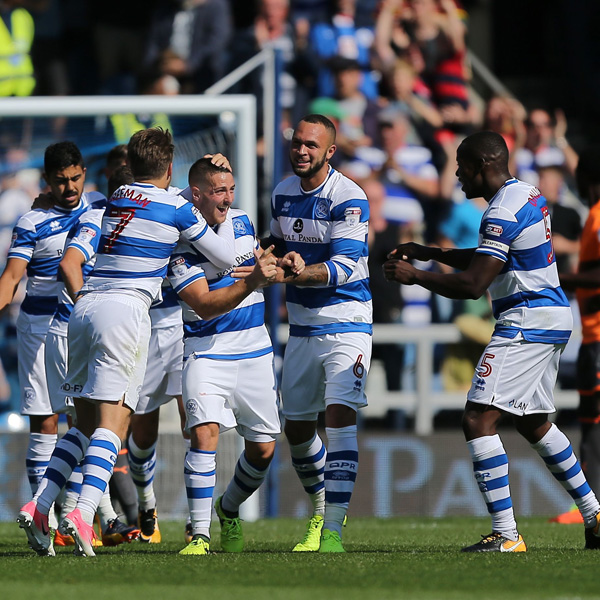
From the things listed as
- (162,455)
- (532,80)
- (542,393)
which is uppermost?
(532,80)

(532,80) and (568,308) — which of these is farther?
(532,80)

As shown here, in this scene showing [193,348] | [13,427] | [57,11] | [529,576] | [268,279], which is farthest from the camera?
[57,11]

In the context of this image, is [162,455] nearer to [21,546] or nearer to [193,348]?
[21,546]

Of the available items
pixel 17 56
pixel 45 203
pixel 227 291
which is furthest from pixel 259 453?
pixel 17 56

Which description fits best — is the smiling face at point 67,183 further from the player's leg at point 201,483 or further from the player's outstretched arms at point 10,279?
the player's leg at point 201,483

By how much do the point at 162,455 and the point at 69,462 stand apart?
402 cm

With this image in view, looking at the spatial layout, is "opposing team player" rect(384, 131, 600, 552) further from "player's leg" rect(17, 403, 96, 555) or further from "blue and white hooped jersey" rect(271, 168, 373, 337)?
"player's leg" rect(17, 403, 96, 555)

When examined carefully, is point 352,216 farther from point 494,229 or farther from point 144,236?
point 144,236

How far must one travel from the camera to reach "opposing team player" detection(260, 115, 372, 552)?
722 centimetres

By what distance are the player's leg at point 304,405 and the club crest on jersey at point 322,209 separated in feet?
2.49

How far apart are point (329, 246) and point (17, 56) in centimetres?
823

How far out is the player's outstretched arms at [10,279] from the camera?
316 inches

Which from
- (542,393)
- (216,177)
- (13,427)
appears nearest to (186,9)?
(13,427)

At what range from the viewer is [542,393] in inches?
281
